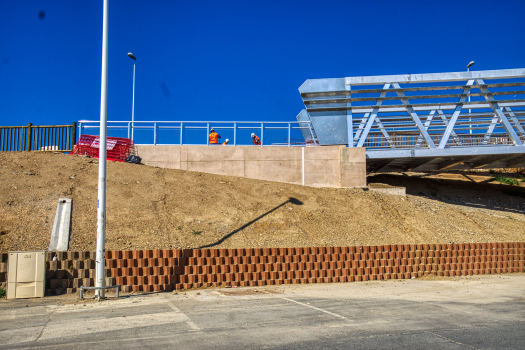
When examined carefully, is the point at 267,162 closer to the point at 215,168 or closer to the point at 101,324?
the point at 215,168

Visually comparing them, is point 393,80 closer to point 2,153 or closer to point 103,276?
point 103,276

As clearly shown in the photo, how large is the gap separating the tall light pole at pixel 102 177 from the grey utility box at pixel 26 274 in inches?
53.8

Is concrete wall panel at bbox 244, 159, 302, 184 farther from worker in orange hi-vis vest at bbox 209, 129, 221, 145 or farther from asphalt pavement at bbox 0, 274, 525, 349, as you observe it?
asphalt pavement at bbox 0, 274, 525, 349

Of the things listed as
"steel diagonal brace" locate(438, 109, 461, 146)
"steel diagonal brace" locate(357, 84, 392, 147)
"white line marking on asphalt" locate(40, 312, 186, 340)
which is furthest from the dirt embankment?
"white line marking on asphalt" locate(40, 312, 186, 340)

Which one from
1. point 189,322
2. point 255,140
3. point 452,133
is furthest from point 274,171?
point 189,322

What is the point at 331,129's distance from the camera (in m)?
22.5

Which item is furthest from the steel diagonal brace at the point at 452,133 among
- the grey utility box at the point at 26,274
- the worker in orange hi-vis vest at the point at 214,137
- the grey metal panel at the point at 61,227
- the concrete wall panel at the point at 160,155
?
the grey utility box at the point at 26,274

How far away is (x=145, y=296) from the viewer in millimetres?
10609

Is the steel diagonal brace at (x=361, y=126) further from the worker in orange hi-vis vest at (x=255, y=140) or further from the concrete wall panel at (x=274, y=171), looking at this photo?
the worker in orange hi-vis vest at (x=255, y=140)

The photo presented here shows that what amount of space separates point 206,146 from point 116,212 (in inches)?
275

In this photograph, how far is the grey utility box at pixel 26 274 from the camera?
995 centimetres

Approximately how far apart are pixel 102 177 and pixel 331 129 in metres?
14.5

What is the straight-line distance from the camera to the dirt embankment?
14125 mm

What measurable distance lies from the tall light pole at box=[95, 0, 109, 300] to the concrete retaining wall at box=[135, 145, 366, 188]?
34.0 ft
